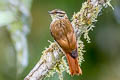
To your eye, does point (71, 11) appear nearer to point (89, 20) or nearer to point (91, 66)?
point (91, 66)

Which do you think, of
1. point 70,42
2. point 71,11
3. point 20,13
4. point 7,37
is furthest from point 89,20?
point 7,37

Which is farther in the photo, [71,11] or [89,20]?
[71,11]

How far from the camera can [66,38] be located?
8.35 ft

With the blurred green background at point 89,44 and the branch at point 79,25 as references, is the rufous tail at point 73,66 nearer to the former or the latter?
the branch at point 79,25

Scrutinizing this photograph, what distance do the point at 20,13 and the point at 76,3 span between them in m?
1.65

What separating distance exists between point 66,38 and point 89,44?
2.78 metres

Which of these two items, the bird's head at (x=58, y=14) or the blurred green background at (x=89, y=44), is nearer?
the bird's head at (x=58, y=14)

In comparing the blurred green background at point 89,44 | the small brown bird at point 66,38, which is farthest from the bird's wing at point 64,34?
the blurred green background at point 89,44

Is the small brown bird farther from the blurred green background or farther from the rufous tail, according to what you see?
the blurred green background

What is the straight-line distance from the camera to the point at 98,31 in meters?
5.54

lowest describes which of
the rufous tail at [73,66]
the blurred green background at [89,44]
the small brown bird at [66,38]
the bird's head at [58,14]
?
the rufous tail at [73,66]

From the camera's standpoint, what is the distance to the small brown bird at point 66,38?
2.51 m

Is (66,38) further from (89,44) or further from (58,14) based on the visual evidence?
(89,44)

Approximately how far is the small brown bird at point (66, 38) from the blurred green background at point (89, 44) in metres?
2.34
